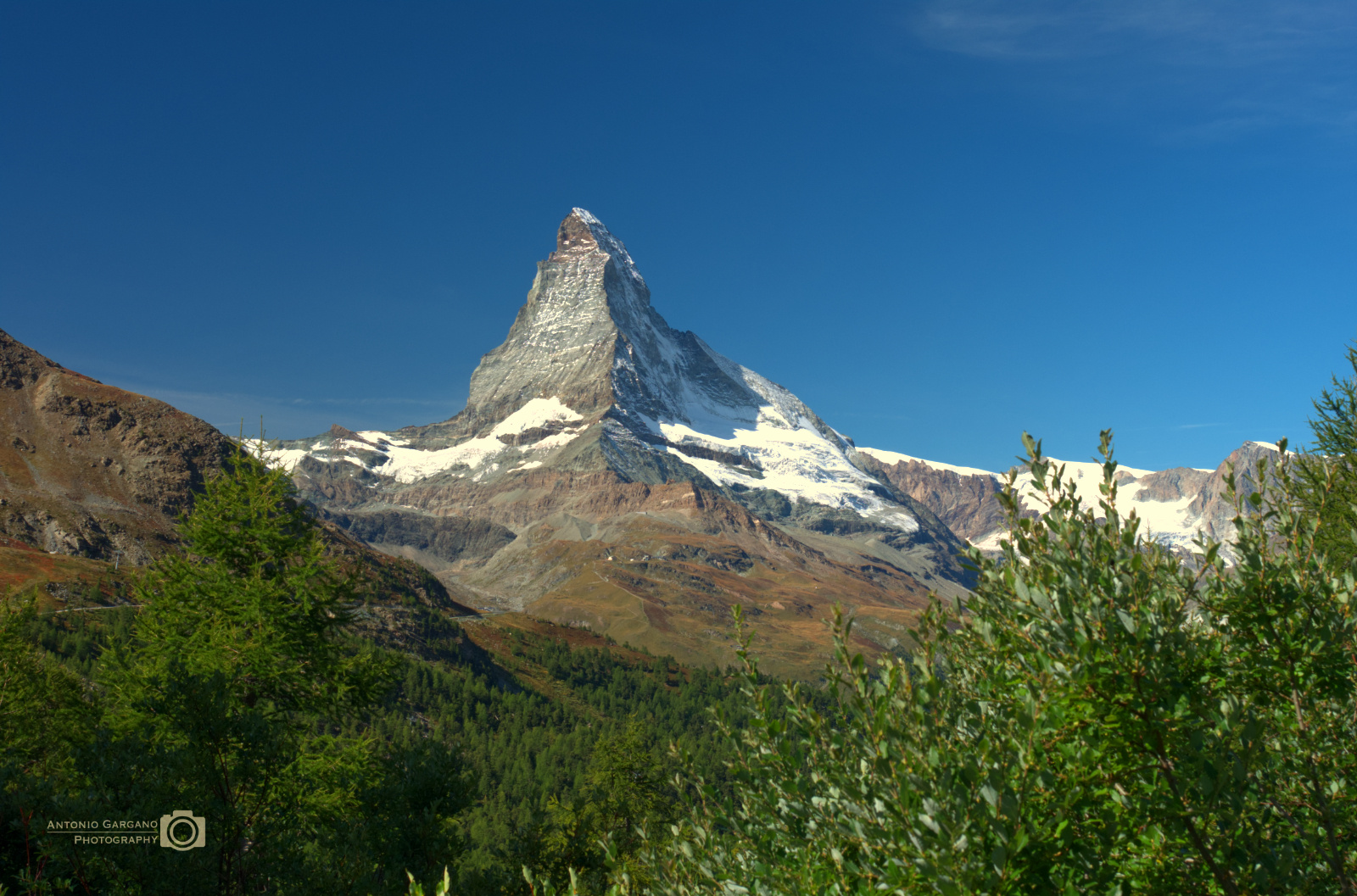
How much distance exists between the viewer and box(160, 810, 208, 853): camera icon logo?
33.4 feet

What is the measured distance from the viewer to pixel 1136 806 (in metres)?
5.72

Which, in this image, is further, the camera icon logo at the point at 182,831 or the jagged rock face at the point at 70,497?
the jagged rock face at the point at 70,497

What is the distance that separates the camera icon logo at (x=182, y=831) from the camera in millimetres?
10172

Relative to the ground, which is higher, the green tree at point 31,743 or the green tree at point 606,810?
the green tree at point 31,743

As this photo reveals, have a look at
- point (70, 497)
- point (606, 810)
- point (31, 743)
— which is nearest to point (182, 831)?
point (31, 743)

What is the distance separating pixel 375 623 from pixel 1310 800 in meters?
205

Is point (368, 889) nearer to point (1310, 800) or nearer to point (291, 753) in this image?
point (291, 753)

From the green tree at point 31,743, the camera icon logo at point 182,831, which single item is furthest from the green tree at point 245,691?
the green tree at point 31,743

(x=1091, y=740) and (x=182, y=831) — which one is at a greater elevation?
(x=1091, y=740)

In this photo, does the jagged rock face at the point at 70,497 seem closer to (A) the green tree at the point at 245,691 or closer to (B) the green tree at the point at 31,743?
(B) the green tree at the point at 31,743

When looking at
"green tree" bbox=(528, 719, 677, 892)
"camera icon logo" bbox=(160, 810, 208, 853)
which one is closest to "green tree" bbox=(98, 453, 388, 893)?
"camera icon logo" bbox=(160, 810, 208, 853)

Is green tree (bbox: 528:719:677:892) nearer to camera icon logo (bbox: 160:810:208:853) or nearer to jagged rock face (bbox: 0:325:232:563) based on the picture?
camera icon logo (bbox: 160:810:208:853)

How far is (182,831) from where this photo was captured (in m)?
10.7

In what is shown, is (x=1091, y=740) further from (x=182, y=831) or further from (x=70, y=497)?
(x=70, y=497)
